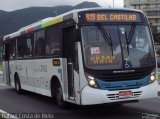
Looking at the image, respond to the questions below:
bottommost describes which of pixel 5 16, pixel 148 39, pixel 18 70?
pixel 18 70

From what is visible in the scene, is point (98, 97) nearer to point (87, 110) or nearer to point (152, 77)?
point (152, 77)

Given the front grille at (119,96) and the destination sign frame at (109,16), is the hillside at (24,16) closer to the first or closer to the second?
the destination sign frame at (109,16)

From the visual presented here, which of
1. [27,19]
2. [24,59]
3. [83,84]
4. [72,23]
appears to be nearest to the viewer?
[83,84]

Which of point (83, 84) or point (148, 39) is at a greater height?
point (148, 39)

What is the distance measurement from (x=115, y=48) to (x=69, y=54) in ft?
4.86

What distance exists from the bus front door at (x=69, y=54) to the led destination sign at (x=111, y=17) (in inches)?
26.4

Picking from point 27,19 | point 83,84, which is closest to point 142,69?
point 83,84

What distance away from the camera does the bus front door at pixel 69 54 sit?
39.6 ft

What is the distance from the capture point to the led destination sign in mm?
11773

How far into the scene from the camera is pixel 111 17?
471 inches

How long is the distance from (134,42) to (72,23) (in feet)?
5.89

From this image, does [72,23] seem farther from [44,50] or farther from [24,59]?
[24,59]

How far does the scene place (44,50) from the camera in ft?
48.9

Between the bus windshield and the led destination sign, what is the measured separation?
0.20 m
